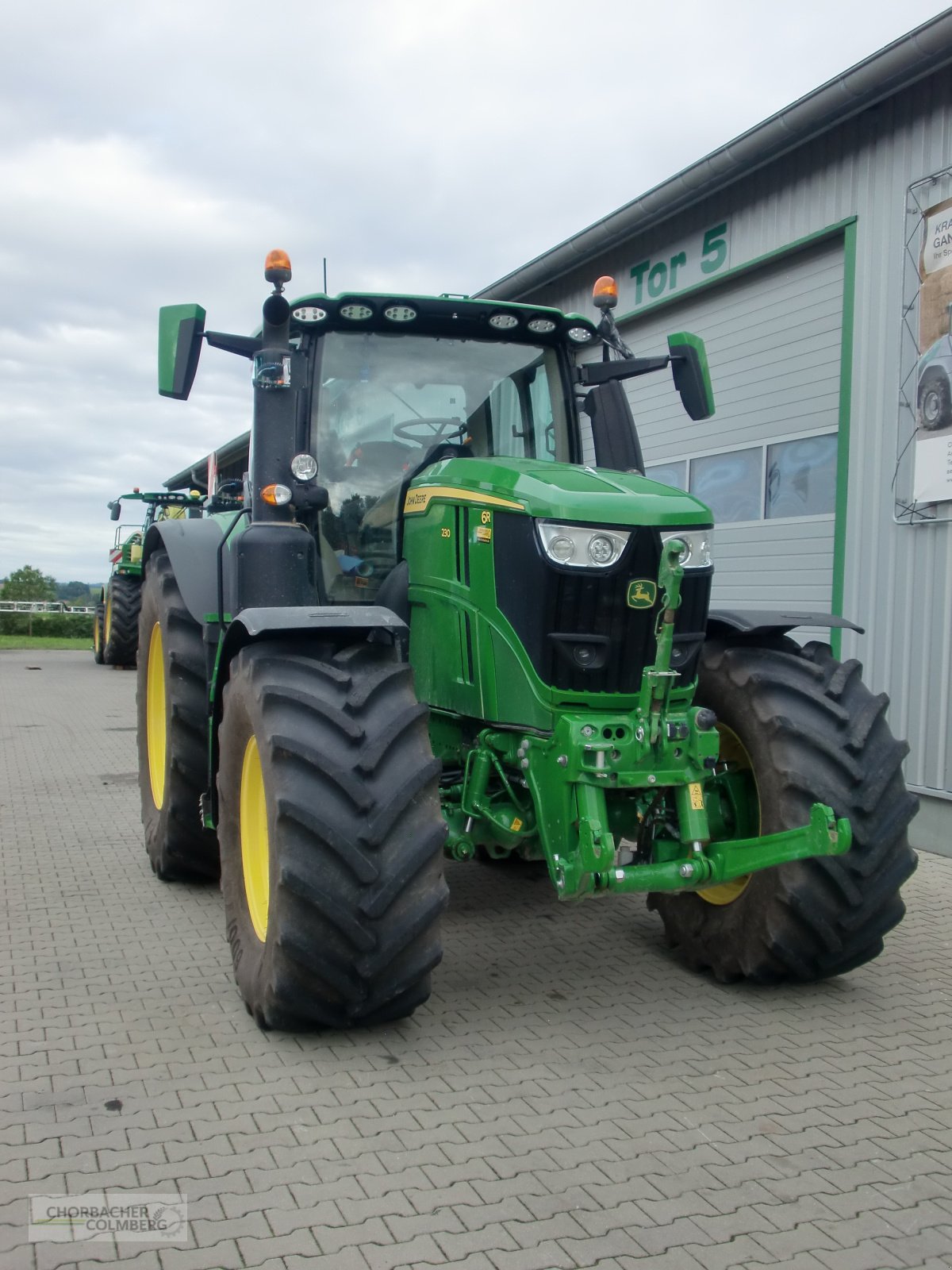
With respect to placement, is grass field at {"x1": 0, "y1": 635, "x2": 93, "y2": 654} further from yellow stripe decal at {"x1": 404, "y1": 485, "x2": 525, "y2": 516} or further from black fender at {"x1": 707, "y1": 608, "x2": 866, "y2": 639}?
black fender at {"x1": 707, "y1": 608, "x2": 866, "y2": 639}

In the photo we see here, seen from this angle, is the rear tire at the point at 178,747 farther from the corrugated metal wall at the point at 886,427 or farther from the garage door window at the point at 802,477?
the garage door window at the point at 802,477

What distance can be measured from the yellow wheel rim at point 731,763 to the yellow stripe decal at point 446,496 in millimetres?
1247

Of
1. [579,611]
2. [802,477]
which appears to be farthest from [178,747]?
[802,477]

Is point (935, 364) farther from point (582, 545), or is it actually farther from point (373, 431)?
point (582, 545)

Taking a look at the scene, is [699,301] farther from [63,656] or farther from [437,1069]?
[63,656]

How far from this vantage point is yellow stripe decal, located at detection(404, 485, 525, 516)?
13.1ft

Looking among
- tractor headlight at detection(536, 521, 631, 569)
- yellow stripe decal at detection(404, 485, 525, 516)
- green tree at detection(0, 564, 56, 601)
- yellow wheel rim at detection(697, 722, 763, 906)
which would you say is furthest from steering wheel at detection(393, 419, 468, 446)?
green tree at detection(0, 564, 56, 601)

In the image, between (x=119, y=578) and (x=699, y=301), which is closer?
(x=699, y=301)

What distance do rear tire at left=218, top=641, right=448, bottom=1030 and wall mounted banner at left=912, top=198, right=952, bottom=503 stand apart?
4259mm

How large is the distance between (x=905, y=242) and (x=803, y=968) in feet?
15.8

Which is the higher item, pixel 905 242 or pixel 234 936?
pixel 905 242

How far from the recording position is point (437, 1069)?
11.6 ft

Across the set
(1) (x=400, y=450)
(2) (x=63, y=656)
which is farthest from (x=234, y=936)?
(2) (x=63, y=656)

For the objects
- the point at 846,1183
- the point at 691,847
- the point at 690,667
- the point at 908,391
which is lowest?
the point at 846,1183
